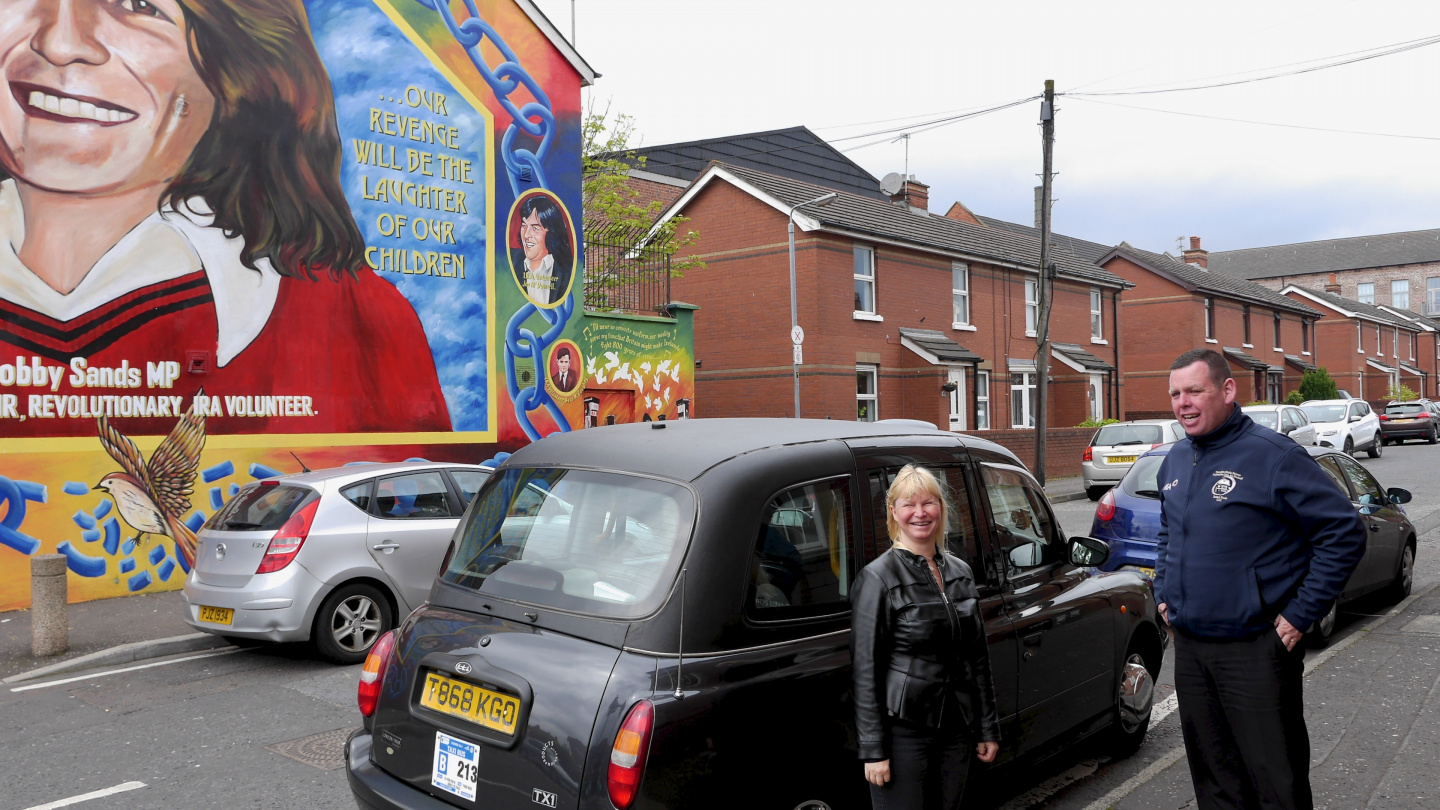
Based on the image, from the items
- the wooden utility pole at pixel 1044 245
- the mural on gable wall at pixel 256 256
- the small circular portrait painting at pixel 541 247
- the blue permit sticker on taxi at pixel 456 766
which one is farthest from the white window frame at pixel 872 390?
the blue permit sticker on taxi at pixel 456 766

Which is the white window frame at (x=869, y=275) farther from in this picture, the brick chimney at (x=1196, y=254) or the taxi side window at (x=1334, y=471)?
the brick chimney at (x=1196, y=254)

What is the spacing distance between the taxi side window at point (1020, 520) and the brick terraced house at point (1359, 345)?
189ft

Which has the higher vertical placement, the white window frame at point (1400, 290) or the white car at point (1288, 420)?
the white window frame at point (1400, 290)

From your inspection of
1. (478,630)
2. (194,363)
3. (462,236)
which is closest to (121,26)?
(194,363)

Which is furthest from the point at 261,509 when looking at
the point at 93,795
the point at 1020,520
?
the point at 1020,520

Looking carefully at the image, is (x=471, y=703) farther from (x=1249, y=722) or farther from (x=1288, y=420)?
(x=1288, y=420)

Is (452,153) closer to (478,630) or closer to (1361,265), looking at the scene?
(478,630)

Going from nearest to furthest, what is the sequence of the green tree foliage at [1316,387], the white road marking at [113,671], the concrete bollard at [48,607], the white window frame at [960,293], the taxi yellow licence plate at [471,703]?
the taxi yellow licence plate at [471,703], the white road marking at [113,671], the concrete bollard at [48,607], the white window frame at [960,293], the green tree foliage at [1316,387]

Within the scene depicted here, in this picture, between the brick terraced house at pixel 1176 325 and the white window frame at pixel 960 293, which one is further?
the brick terraced house at pixel 1176 325

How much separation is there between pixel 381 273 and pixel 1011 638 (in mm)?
10832

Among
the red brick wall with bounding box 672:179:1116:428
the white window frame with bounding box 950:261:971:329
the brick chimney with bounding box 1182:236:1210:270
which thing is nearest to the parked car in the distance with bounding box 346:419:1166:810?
the red brick wall with bounding box 672:179:1116:428

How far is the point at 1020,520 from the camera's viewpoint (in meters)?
4.38

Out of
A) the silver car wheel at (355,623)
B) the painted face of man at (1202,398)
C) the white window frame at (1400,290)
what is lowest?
the silver car wheel at (355,623)

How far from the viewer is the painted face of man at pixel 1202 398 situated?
3.54 metres
